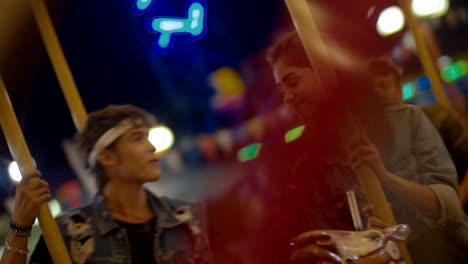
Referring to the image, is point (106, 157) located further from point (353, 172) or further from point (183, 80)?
point (353, 172)

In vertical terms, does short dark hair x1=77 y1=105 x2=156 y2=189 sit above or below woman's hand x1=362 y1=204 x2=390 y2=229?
above

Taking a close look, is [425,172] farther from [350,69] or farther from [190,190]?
[190,190]

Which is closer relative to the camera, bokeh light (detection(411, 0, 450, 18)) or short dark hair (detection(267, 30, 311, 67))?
short dark hair (detection(267, 30, 311, 67))

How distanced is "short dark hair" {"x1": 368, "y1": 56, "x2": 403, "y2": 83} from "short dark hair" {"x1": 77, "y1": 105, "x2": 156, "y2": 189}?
1.08 feet

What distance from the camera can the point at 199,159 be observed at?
31.4 inches

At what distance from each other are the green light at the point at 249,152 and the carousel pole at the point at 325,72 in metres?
0.13

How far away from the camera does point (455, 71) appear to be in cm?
104

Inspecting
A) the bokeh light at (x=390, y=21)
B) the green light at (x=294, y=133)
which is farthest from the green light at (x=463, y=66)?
the green light at (x=294, y=133)

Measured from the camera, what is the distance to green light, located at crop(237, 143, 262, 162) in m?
0.79

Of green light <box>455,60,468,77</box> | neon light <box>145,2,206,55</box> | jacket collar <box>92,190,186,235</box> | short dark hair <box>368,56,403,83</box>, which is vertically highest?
neon light <box>145,2,206,55</box>

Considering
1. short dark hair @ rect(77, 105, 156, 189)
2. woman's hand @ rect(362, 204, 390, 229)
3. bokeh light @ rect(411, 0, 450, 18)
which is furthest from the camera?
bokeh light @ rect(411, 0, 450, 18)

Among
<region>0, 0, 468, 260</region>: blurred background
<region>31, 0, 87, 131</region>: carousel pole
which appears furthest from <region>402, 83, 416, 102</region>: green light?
<region>31, 0, 87, 131</region>: carousel pole

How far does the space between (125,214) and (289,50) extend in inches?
13.4

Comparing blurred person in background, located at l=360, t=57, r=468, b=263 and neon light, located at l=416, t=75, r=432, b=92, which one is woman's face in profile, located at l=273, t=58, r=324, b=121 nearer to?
blurred person in background, located at l=360, t=57, r=468, b=263
